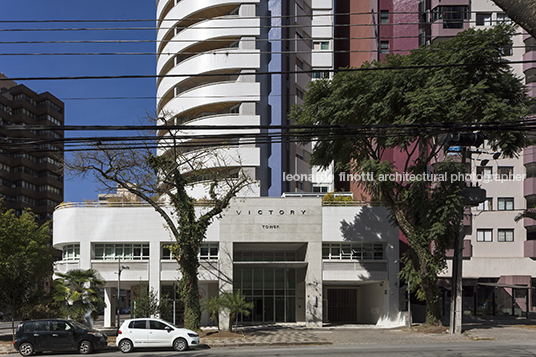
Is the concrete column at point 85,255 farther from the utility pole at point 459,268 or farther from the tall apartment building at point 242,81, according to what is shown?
the utility pole at point 459,268

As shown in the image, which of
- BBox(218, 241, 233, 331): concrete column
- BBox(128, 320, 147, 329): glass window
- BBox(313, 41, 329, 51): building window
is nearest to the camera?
BBox(128, 320, 147, 329): glass window

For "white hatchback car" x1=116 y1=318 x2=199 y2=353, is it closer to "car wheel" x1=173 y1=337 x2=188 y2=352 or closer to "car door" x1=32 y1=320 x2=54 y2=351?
"car wheel" x1=173 y1=337 x2=188 y2=352

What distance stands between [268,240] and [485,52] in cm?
1812

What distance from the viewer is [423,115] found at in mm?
27375

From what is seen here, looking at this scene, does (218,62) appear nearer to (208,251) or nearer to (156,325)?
(208,251)

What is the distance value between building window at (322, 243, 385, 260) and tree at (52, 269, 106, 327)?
15.5 metres

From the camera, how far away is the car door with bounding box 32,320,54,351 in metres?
23.3

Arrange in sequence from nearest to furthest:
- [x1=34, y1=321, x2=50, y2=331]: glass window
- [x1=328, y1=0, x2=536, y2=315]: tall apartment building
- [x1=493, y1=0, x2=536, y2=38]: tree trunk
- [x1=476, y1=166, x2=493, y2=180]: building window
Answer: [x1=493, y1=0, x2=536, y2=38]: tree trunk
[x1=34, y1=321, x2=50, y2=331]: glass window
[x1=328, y1=0, x2=536, y2=315]: tall apartment building
[x1=476, y1=166, x2=493, y2=180]: building window

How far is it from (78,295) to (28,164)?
75995 millimetres

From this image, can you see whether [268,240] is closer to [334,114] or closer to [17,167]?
[334,114]

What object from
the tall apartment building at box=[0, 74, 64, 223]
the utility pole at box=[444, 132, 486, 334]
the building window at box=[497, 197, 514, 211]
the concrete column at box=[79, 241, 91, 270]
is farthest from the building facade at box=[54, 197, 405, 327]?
the tall apartment building at box=[0, 74, 64, 223]

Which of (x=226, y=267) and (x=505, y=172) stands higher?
(x=505, y=172)

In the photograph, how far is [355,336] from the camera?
29812 mm

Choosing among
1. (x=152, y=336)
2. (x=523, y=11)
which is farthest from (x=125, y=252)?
(x=523, y=11)
